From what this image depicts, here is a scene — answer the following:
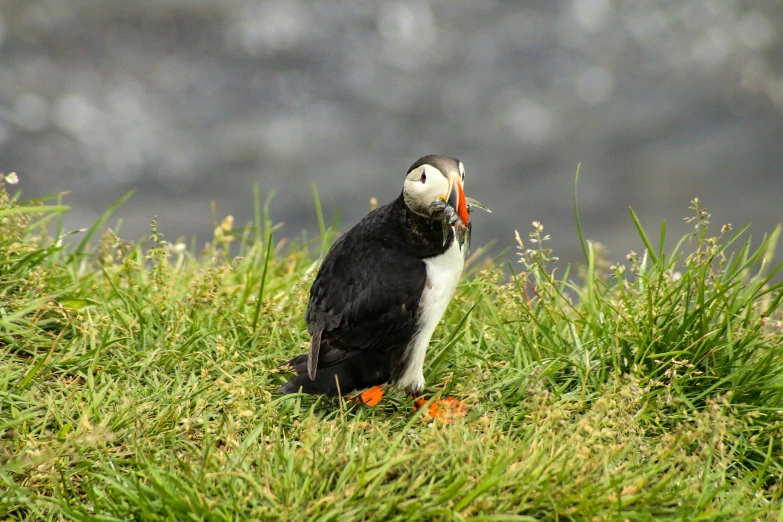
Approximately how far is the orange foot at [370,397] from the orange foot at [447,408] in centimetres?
19

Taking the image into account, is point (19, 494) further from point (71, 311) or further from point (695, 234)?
point (695, 234)

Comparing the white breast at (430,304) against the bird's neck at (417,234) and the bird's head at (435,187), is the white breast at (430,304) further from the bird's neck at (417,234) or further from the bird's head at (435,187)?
the bird's head at (435,187)

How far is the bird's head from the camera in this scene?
11.2ft

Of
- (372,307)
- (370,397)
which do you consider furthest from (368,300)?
(370,397)

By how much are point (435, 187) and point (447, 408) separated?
980 millimetres

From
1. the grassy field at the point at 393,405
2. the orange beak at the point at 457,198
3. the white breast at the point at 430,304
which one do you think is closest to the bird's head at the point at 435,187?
the orange beak at the point at 457,198

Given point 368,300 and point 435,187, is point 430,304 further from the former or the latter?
point 435,187

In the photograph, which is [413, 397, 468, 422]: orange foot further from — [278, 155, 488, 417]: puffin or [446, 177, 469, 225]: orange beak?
[446, 177, 469, 225]: orange beak

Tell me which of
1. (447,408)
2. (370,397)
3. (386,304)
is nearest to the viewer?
(447,408)

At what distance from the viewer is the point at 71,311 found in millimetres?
4020

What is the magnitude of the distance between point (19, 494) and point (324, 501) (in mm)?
1262

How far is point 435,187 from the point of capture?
344cm

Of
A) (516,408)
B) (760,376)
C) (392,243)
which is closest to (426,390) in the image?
(516,408)

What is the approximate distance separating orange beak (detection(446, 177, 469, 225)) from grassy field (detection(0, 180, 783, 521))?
2.18 ft
